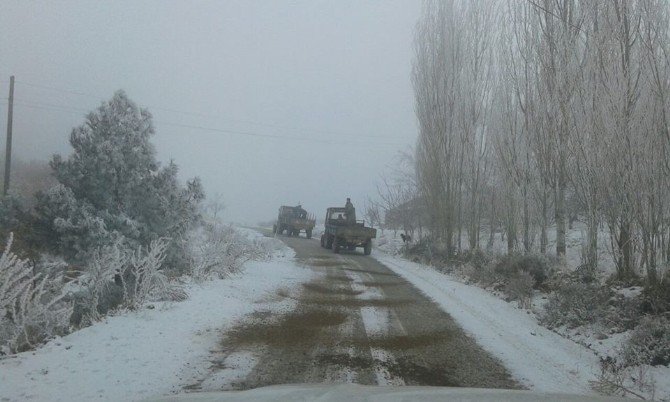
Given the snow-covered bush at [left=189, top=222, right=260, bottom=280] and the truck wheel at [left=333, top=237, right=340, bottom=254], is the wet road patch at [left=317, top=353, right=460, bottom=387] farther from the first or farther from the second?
the truck wheel at [left=333, top=237, right=340, bottom=254]

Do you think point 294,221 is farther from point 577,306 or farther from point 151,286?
point 577,306

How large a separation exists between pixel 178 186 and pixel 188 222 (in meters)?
1.19

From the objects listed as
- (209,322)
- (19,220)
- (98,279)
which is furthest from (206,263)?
(19,220)

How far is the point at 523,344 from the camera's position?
694 cm

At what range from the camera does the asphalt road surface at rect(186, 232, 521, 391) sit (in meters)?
5.10

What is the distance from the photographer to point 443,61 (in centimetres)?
1978

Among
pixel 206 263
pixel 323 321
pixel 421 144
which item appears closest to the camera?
pixel 323 321

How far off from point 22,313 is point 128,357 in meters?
1.33

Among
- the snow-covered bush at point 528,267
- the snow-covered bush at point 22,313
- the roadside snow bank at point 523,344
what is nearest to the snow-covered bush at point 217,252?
the snow-covered bush at point 22,313

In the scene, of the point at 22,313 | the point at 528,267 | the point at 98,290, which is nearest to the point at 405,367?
the point at 22,313

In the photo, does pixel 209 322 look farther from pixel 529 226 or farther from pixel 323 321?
pixel 529 226

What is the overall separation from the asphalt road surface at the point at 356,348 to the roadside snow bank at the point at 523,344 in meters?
0.23

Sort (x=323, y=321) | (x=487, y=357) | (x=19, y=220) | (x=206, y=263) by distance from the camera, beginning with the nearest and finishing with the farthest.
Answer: (x=487, y=357)
(x=323, y=321)
(x=206, y=263)
(x=19, y=220)

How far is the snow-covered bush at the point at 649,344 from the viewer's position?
18.6ft
